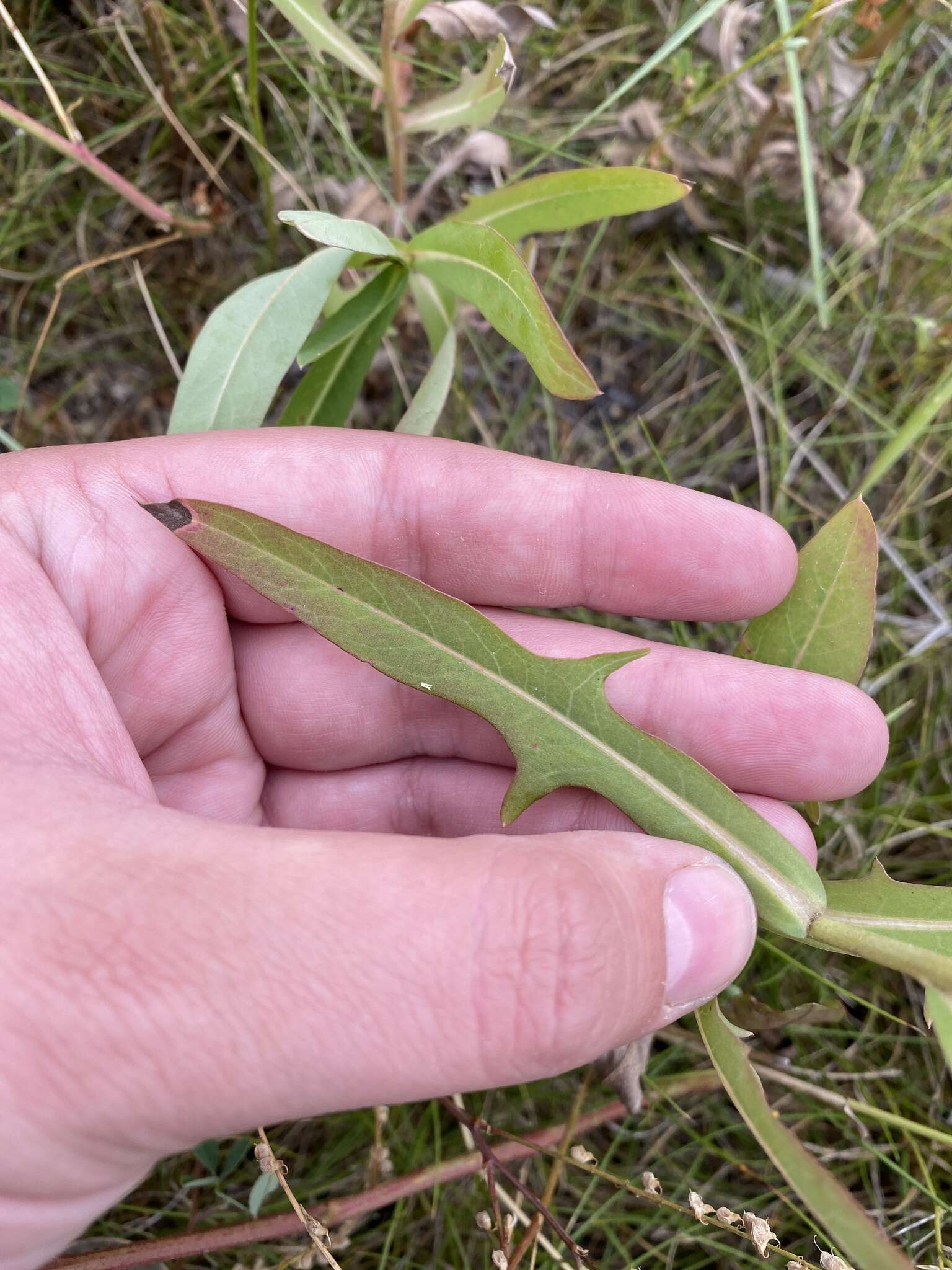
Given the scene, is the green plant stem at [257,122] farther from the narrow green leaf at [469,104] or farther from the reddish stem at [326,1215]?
the reddish stem at [326,1215]

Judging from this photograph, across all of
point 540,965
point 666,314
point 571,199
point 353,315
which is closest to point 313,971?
point 540,965

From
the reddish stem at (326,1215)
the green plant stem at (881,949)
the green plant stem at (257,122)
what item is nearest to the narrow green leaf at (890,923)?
the green plant stem at (881,949)

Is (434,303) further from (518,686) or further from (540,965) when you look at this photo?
(540,965)

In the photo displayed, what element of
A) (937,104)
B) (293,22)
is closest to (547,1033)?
(293,22)

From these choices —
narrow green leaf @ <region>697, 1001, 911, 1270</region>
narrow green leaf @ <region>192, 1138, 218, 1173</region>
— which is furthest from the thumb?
narrow green leaf @ <region>192, 1138, 218, 1173</region>

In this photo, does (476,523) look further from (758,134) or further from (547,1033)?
(758,134)

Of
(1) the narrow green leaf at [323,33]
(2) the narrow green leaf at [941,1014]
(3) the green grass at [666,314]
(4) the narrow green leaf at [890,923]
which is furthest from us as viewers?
(3) the green grass at [666,314]

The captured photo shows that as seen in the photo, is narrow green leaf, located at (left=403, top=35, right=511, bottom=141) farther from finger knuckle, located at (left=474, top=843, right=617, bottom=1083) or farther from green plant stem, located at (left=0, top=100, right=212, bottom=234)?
finger knuckle, located at (left=474, top=843, right=617, bottom=1083)
